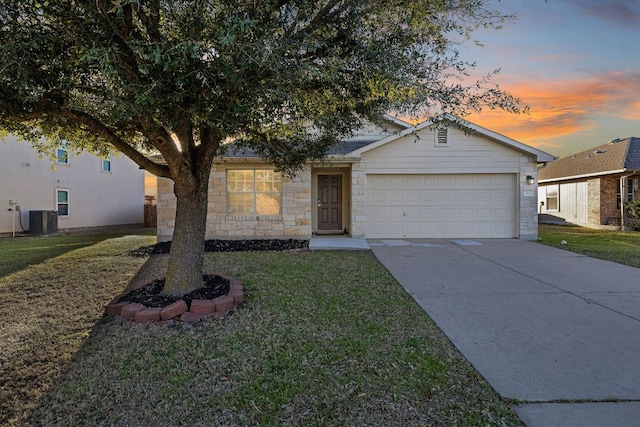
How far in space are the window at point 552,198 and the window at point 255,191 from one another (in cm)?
1632

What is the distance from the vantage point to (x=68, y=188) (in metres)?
14.8

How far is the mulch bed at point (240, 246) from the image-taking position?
8.96 m

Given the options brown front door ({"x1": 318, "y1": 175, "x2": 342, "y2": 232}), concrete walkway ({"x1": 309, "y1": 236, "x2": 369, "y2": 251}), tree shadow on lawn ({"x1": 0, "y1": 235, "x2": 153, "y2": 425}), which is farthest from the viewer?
brown front door ({"x1": 318, "y1": 175, "x2": 342, "y2": 232})

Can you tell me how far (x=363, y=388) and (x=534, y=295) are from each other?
372 centimetres

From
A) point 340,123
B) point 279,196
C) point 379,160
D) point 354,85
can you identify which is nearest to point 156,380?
point 354,85

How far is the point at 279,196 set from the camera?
10.5m

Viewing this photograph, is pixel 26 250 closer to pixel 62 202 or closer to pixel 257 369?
pixel 62 202

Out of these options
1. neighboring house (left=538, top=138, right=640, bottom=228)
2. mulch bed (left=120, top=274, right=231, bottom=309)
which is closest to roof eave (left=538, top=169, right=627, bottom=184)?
neighboring house (left=538, top=138, right=640, bottom=228)

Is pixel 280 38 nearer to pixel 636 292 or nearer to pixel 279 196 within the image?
pixel 636 292

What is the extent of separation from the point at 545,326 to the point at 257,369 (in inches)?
127

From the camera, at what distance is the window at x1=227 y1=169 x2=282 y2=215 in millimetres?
10531

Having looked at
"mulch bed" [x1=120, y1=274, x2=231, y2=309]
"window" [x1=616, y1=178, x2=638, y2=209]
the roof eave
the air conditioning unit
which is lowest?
"mulch bed" [x1=120, y1=274, x2=231, y2=309]

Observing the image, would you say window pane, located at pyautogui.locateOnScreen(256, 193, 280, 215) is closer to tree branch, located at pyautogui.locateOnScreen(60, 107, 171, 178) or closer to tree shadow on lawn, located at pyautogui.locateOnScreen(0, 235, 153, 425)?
tree shadow on lawn, located at pyautogui.locateOnScreen(0, 235, 153, 425)

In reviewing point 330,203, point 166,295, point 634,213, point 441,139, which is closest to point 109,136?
point 166,295
